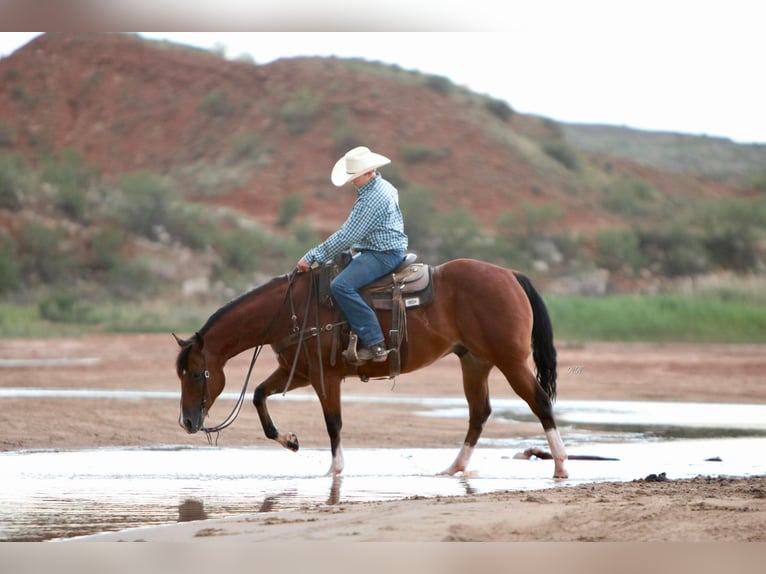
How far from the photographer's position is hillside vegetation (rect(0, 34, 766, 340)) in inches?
1293

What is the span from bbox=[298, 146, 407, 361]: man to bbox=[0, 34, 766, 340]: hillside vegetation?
18854 mm

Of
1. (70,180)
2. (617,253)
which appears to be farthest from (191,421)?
(70,180)

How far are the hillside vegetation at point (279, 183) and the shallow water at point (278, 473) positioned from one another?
17393mm

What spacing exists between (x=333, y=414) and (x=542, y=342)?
1.70m

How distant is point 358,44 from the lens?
52.1 m

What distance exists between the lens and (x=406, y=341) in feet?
29.2

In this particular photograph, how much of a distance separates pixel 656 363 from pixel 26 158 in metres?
29.2

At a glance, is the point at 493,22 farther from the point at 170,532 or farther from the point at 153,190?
the point at 153,190

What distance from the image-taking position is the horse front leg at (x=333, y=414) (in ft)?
28.8

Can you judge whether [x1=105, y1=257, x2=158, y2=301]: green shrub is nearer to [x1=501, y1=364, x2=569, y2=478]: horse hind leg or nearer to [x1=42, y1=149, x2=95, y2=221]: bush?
[x1=42, y1=149, x2=95, y2=221]: bush

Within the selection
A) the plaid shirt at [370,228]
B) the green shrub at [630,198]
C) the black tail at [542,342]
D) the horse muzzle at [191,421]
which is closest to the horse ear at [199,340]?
the horse muzzle at [191,421]

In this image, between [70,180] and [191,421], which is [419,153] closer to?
[70,180]

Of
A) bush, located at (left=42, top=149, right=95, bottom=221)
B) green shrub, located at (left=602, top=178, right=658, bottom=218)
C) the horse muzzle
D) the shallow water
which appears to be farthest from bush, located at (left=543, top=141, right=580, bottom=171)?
the horse muzzle

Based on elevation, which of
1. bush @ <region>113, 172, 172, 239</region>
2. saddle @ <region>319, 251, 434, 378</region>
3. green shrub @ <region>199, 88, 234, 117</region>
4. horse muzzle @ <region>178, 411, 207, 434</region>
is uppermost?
green shrub @ <region>199, 88, 234, 117</region>
